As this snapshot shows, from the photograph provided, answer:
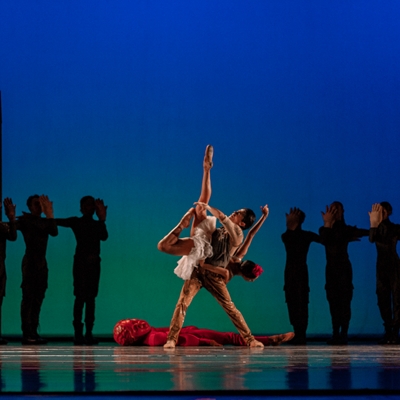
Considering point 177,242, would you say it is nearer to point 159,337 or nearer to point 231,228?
point 231,228

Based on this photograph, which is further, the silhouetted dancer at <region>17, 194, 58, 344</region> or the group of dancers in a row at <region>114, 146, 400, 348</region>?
the silhouetted dancer at <region>17, 194, 58, 344</region>

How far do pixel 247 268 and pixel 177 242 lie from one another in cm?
71

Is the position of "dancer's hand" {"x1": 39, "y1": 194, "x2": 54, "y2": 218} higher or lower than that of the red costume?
higher

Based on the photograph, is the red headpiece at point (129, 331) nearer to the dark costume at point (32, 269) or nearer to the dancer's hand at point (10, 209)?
the dark costume at point (32, 269)

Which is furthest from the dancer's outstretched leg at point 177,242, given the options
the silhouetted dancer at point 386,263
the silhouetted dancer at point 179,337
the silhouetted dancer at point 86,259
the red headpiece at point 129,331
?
the silhouetted dancer at point 386,263

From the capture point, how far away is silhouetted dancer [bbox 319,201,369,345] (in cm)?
670

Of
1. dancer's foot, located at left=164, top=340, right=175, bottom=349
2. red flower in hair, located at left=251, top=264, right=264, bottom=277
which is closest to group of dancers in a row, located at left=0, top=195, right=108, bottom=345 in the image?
dancer's foot, located at left=164, top=340, right=175, bottom=349

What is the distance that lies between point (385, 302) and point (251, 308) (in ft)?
5.05

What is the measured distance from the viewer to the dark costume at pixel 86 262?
665 centimetres

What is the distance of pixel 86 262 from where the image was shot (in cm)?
669

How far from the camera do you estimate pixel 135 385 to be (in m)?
2.14

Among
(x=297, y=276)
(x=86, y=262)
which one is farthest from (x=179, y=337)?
(x=297, y=276)

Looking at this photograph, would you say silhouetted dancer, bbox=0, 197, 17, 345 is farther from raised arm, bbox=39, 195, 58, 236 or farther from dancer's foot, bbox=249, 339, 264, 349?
dancer's foot, bbox=249, 339, 264, 349

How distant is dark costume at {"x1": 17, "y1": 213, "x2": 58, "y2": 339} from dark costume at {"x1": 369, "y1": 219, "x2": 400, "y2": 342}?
2.87 meters
